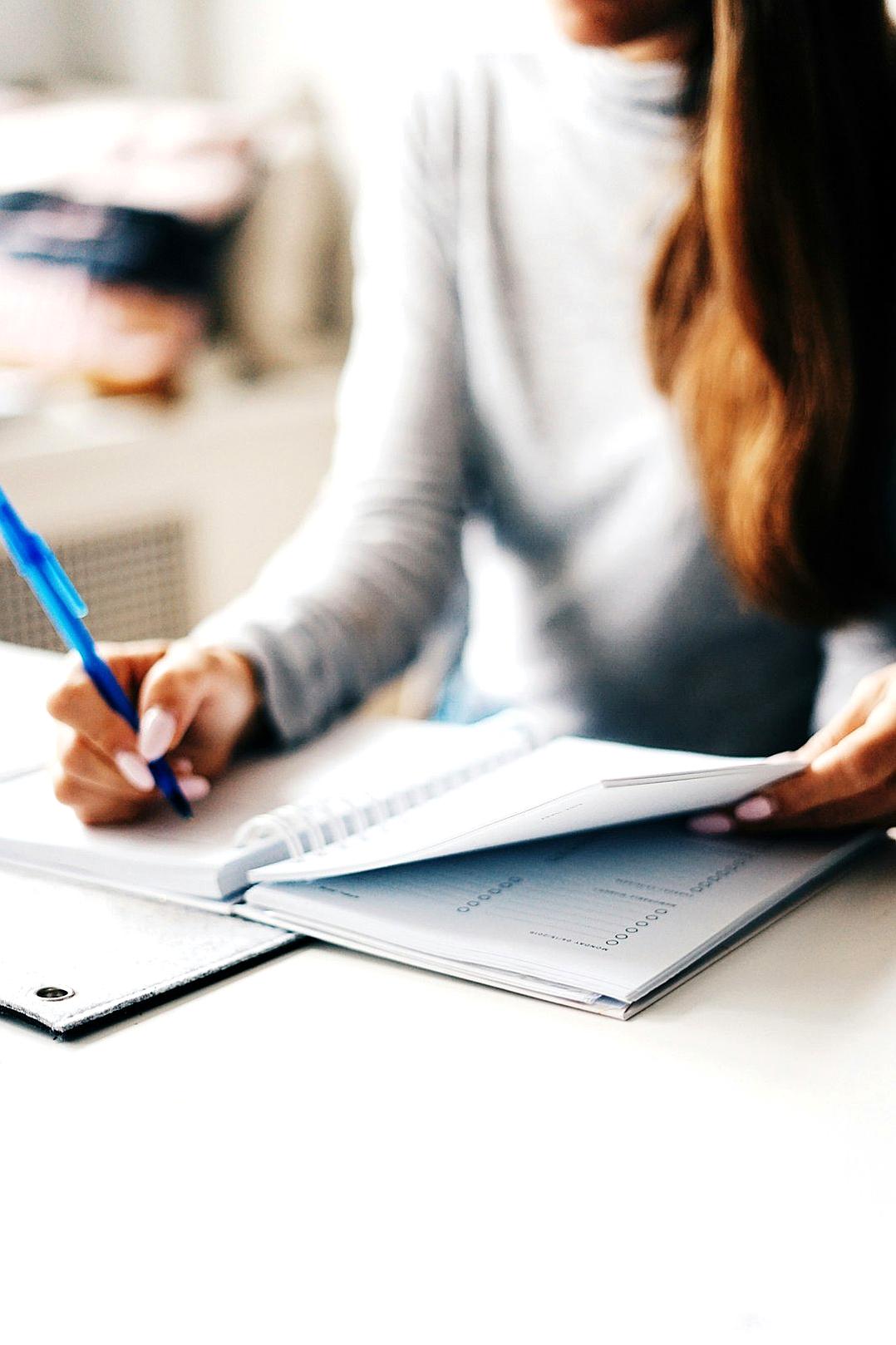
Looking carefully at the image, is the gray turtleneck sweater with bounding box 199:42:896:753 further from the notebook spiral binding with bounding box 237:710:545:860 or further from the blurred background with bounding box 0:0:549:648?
the blurred background with bounding box 0:0:549:648

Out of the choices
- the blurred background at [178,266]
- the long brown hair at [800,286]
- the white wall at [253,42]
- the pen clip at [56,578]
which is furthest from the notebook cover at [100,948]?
the white wall at [253,42]

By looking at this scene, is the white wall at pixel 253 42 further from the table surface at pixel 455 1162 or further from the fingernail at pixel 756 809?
the table surface at pixel 455 1162

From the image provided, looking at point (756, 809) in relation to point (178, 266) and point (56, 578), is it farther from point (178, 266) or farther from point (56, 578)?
point (178, 266)

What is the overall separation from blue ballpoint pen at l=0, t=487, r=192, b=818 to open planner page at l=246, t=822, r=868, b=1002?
0.35ft

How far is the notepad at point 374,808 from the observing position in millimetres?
584

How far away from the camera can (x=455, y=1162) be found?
426 millimetres

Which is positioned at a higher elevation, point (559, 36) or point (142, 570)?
point (559, 36)

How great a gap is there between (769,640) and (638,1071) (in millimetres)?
626

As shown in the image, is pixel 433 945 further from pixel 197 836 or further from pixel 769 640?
pixel 769 640

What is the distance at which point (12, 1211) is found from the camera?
0.40 m

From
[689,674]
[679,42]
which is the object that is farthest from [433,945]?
[679,42]

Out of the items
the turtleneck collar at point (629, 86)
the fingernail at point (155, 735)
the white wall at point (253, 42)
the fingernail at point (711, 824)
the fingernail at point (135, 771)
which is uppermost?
the white wall at point (253, 42)

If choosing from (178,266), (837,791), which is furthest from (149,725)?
(178,266)

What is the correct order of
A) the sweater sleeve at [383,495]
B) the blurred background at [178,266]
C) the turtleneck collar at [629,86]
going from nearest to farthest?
the sweater sleeve at [383,495] → the turtleneck collar at [629,86] → the blurred background at [178,266]
